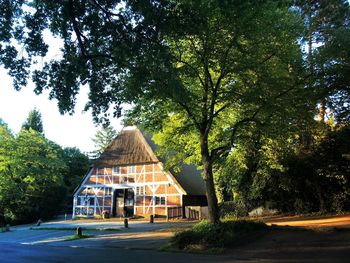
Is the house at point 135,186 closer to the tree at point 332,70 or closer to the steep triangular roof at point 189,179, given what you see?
the steep triangular roof at point 189,179

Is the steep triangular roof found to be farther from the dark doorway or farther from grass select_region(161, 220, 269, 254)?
grass select_region(161, 220, 269, 254)

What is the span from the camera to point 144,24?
11875mm

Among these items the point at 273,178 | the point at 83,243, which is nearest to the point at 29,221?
the point at 83,243

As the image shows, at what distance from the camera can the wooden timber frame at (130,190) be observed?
39.8 m

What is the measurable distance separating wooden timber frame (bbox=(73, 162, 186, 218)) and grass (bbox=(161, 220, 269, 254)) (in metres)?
21.4

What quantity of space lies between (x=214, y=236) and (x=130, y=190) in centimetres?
2828

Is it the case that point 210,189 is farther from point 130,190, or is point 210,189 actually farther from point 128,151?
point 128,151

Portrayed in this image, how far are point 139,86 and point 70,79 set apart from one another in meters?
2.46

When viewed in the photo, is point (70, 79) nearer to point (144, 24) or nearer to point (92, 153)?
point (144, 24)

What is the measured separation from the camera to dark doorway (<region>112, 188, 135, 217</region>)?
4266cm

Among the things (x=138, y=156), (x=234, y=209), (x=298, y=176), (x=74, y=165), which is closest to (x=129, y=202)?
(x=138, y=156)

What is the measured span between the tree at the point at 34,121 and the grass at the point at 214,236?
2785 inches

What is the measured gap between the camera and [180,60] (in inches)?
656

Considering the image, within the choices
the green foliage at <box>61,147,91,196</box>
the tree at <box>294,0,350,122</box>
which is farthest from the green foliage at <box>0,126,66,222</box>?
the tree at <box>294,0,350,122</box>
